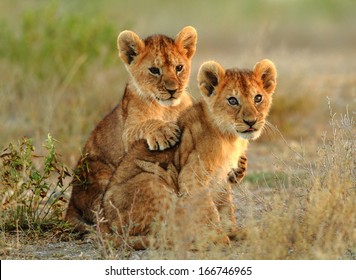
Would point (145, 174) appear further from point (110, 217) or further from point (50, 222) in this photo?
point (50, 222)

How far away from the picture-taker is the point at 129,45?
918cm

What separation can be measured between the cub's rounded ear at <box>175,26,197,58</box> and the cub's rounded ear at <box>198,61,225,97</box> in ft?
3.24

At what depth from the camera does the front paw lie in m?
8.02

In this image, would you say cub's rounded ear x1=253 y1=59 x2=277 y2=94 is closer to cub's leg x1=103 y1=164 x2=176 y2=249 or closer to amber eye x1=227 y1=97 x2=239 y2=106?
amber eye x1=227 y1=97 x2=239 y2=106

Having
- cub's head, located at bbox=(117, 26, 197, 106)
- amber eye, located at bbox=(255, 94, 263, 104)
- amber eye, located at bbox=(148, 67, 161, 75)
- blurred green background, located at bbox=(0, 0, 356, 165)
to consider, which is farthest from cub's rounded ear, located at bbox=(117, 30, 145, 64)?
blurred green background, located at bbox=(0, 0, 356, 165)

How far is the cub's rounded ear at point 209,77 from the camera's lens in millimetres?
8094

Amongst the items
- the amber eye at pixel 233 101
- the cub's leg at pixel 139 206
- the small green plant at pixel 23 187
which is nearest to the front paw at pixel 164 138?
the cub's leg at pixel 139 206

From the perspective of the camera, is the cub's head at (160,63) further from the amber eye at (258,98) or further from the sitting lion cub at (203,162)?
the amber eye at (258,98)

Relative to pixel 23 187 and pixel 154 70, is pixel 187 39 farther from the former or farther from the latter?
pixel 23 187

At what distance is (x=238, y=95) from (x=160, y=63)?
1256 mm

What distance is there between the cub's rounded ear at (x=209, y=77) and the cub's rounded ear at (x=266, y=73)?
352 mm

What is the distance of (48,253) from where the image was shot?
7863 millimetres

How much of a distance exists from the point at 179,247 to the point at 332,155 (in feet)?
6.50

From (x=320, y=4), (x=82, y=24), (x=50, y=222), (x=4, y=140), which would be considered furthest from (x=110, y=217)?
(x=320, y=4)
